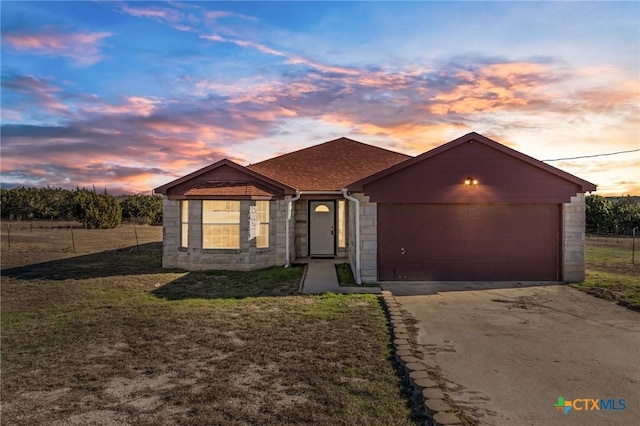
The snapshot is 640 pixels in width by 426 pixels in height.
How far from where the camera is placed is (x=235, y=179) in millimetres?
15102

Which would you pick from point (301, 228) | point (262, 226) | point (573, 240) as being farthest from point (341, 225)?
point (573, 240)

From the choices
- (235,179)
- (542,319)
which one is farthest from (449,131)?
(542,319)

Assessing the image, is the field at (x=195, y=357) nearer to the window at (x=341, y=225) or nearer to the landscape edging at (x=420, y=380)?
the landscape edging at (x=420, y=380)

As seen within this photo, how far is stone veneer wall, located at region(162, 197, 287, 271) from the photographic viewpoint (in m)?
14.4

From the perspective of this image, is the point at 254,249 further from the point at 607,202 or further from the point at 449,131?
the point at 607,202

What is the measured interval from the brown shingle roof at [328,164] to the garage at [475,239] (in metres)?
4.91

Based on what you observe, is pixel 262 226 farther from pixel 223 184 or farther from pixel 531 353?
pixel 531 353

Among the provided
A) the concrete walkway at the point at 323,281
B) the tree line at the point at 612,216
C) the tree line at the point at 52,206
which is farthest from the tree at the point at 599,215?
the tree line at the point at 52,206

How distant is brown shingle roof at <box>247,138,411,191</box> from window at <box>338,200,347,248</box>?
1188 mm

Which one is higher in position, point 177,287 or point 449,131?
point 449,131

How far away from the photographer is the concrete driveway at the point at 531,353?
14.1 feet

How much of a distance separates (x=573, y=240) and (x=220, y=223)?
11685 millimetres

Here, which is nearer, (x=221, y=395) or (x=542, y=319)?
(x=221, y=395)

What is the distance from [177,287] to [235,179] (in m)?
5.07
